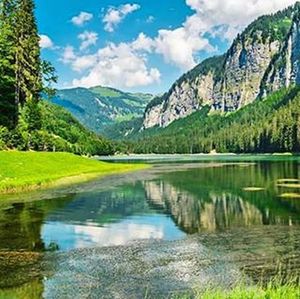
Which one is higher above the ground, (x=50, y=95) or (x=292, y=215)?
(x=50, y=95)

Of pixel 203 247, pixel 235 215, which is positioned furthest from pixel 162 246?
pixel 235 215

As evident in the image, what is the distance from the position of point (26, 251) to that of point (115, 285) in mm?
8751

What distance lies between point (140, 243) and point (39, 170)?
5048cm

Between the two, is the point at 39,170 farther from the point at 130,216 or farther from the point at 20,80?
the point at 130,216

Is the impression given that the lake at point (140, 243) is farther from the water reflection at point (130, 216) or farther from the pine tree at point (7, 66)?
the pine tree at point (7, 66)

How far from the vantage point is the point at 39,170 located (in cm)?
7675

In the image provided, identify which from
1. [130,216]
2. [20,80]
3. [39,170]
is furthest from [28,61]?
[130,216]

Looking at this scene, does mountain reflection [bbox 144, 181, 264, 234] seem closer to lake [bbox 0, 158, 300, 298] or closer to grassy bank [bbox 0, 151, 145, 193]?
lake [bbox 0, 158, 300, 298]

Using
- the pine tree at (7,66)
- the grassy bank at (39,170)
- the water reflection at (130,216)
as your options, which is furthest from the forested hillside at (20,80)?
the water reflection at (130,216)

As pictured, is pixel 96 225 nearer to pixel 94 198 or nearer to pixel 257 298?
pixel 94 198

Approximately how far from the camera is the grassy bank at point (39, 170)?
62.4 m

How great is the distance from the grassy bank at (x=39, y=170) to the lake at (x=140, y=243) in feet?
29.2

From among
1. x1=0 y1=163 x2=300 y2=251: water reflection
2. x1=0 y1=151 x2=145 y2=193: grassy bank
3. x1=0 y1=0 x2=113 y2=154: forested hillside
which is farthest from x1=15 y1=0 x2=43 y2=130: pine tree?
x1=0 y1=163 x2=300 y2=251: water reflection

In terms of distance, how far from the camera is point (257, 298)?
14.2 metres
